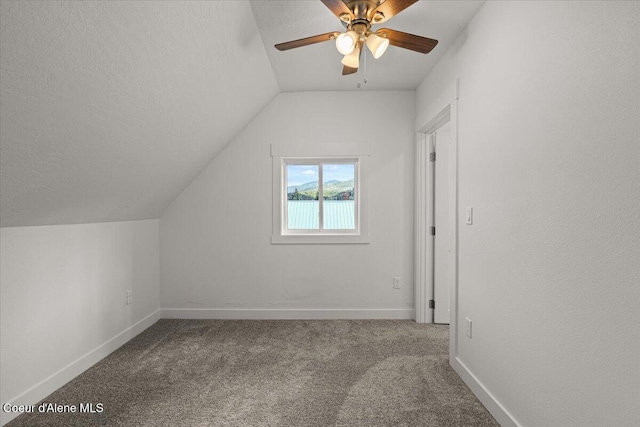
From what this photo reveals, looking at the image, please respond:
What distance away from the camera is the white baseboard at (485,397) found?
1.68 m

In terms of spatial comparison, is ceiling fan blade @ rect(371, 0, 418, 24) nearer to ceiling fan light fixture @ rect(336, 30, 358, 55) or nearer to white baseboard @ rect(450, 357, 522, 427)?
ceiling fan light fixture @ rect(336, 30, 358, 55)

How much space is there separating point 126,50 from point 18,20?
45 centimetres

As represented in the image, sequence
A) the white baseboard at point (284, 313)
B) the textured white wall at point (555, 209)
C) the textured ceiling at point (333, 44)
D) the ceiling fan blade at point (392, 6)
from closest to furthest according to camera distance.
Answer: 1. the textured white wall at point (555, 209)
2. the ceiling fan blade at point (392, 6)
3. the textured ceiling at point (333, 44)
4. the white baseboard at point (284, 313)

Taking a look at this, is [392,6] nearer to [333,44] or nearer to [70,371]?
[333,44]

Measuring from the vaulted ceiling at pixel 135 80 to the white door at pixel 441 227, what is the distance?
71cm

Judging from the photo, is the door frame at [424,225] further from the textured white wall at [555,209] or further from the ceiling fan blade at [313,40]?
the ceiling fan blade at [313,40]

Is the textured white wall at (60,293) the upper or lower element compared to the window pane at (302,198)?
lower

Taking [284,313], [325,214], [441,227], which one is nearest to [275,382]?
[284,313]

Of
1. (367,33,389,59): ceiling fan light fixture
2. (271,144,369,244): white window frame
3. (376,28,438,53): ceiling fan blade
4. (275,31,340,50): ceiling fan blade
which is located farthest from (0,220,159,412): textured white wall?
(376,28,438,53): ceiling fan blade

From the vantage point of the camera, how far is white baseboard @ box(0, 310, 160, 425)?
A: 1.83m

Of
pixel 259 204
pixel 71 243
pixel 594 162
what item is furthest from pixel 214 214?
pixel 594 162

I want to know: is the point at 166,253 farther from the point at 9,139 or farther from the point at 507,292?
the point at 507,292

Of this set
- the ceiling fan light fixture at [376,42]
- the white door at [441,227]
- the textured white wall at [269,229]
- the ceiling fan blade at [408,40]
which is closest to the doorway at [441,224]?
the white door at [441,227]

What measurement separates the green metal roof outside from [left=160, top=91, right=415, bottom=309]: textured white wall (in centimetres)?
26
